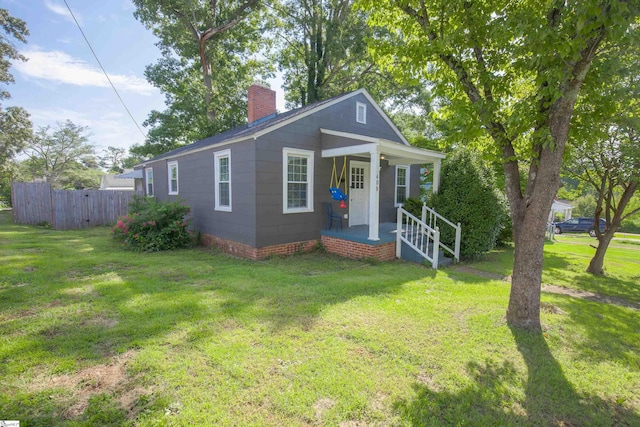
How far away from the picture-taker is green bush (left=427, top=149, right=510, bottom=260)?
8.00 meters

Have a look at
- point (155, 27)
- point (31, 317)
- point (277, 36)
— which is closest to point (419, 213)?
point (31, 317)

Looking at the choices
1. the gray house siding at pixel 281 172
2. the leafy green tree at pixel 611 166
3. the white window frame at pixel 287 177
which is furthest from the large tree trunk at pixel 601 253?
the white window frame at pixel 287 177

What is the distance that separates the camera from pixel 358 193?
9812 mm

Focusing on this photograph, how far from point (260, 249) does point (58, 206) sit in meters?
11.0

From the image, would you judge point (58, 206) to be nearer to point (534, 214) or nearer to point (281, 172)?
point (281, 172)

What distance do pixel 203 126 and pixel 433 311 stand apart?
17.9 m

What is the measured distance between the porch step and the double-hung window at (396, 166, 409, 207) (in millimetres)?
3754

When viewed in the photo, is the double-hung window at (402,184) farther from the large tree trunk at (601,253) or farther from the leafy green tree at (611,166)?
the large tree trunk at (601,253)

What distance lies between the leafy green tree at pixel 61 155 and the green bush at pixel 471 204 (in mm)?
44443

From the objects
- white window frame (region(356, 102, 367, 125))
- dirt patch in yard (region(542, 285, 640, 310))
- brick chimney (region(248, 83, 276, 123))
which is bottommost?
dirt patch in yard (region(542, 285, 640, 310))

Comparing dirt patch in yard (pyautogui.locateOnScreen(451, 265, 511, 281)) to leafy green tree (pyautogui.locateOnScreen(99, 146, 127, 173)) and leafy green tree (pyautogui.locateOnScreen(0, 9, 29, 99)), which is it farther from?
leafy green tree (pyautogui.locateOnScreen(99, 146, 127, 173))

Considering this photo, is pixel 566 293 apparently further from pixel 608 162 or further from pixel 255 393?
pixel 255 393

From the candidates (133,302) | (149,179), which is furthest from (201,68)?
Result: (133,302)

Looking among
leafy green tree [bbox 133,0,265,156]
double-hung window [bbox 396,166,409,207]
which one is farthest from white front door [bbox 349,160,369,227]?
leafy green tree [bbox 133,0,265,156]
